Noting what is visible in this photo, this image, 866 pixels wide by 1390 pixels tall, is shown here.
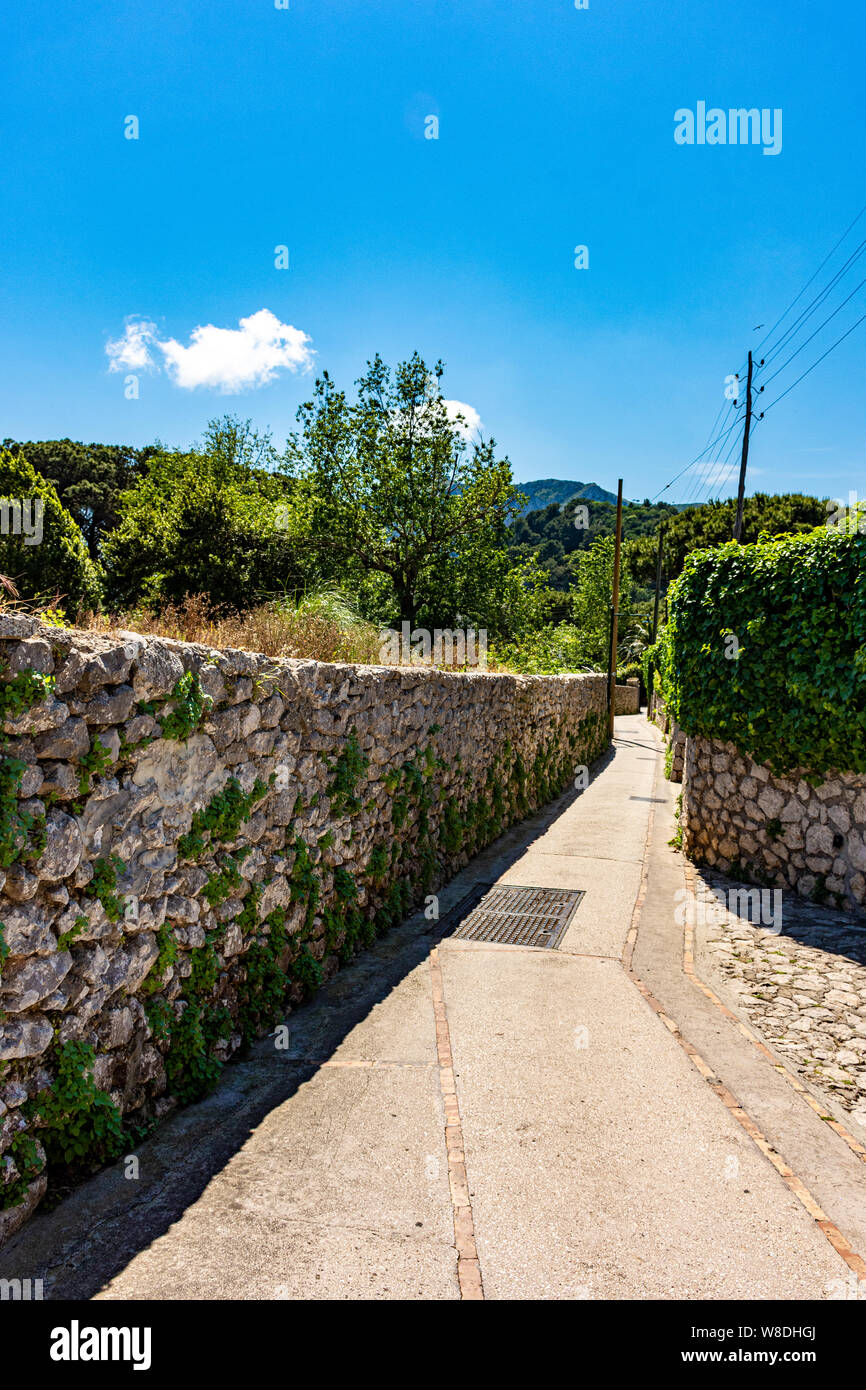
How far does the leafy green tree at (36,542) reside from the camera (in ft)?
44.2

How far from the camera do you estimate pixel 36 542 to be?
13656 mm

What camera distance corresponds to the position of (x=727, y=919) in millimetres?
7109

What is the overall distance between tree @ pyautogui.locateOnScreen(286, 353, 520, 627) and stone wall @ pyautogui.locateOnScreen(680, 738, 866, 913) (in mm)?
11738

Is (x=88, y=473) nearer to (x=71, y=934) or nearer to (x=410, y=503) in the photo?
(x=410, y=503)

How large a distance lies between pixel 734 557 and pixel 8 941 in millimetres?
7509

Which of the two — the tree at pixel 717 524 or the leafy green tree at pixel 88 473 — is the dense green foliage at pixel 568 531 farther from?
the leafy green tree at pixel 88 473

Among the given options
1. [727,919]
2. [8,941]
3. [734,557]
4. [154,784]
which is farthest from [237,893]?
[734,557]

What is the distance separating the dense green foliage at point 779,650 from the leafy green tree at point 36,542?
9.70 m

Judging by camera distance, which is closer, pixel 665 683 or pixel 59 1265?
→ pixel 59 1265

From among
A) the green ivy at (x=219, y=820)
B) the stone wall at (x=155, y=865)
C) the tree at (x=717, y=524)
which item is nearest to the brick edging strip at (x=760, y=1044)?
the stone wall at (x=155, y=865)

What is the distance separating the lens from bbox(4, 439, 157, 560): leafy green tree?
3666cm

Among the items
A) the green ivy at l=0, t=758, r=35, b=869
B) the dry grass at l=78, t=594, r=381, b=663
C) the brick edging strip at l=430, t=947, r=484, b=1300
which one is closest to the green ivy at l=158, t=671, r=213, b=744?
the dry grass at l=78, t=594, r=381, b=663

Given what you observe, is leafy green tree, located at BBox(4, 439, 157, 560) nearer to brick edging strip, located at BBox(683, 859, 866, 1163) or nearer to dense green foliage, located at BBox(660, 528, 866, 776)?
dense green foliage, located at BBox(660, 528, 866, 776)
